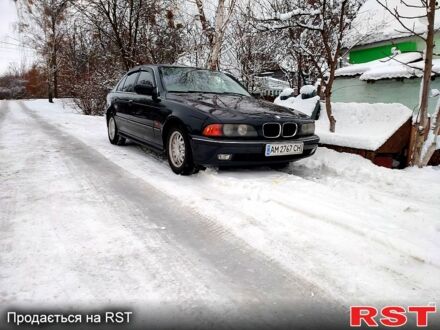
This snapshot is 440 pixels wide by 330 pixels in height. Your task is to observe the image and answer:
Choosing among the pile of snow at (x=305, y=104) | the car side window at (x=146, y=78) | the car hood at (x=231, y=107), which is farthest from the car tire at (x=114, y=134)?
the pile of snow at (x=305, y=104)

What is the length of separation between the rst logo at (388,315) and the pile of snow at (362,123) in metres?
3.93

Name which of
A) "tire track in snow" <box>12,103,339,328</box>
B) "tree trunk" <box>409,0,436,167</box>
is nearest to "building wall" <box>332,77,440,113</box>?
"tree trunk" <box>409,0,436,167</box>

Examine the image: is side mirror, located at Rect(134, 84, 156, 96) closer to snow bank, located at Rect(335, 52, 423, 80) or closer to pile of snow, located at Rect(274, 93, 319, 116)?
pile of snow, located at Rect(274, 93, 319, 116)

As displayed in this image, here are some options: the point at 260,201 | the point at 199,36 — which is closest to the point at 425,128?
the point at 260,201

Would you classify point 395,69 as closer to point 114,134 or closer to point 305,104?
point 305,104

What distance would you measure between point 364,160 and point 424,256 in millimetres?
3260

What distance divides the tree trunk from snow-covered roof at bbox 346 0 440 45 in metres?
4.92

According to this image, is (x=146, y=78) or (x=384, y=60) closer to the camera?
(x=146, y=78)

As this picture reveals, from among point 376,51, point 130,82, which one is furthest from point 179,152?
point 376,51

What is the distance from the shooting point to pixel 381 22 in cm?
1120

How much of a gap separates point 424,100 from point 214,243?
428 cm

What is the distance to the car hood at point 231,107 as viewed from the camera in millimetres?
4125

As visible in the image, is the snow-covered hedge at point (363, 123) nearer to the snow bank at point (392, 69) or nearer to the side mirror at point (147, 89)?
the snow bank at point (392, 69)

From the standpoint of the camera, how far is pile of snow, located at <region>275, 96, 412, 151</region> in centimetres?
568
